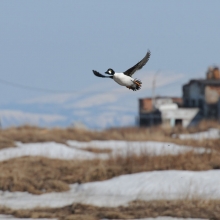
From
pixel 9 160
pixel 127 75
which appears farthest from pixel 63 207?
pixel 127 75

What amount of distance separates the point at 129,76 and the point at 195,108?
6799 cm

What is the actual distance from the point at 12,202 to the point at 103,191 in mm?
2657

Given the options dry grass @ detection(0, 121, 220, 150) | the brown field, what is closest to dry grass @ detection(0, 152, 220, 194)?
the brown field

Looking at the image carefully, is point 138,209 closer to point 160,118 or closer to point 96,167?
point 96,167

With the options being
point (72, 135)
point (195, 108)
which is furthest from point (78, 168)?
point (195, 108)

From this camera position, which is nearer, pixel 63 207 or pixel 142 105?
pixel 63 207

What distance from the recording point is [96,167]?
20859 millimetres

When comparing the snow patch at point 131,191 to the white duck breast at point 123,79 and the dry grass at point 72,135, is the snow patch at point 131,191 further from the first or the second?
the white duck breast at point 123,79

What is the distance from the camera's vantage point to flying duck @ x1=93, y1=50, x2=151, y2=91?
13.8 ft

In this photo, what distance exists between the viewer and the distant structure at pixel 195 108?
6950 centimetres

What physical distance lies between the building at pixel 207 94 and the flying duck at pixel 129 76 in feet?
207

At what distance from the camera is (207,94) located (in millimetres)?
69375

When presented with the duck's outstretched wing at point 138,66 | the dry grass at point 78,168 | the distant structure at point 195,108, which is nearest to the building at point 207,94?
the distant structure at point 195,108

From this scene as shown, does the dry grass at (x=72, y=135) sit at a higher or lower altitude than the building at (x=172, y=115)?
lower
